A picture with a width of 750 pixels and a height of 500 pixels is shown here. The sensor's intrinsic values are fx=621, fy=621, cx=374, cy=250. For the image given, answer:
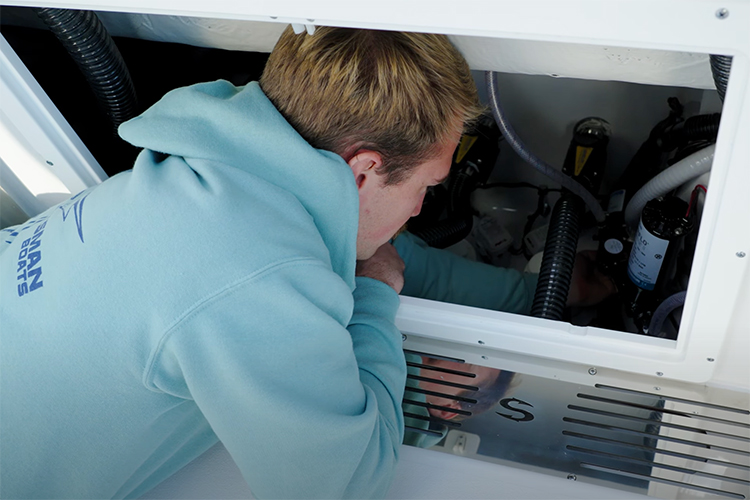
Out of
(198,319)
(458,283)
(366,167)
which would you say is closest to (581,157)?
(458,283)

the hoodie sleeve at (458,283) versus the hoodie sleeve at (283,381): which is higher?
the hoodie sleeve at (283,381)

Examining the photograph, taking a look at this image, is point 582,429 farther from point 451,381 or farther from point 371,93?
point 371,93

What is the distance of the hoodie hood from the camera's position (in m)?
0.81

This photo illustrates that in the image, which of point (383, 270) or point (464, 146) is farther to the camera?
point (464, 146)

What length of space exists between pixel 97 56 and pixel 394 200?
1.85 feet

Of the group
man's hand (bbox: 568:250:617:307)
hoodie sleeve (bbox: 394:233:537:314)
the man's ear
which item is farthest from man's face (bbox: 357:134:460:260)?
man's hand (bbox: 568:250:617:307)

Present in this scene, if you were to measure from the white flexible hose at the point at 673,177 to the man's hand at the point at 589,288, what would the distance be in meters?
0.15

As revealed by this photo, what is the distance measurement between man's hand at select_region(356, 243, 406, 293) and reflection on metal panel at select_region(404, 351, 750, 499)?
5.0 inches

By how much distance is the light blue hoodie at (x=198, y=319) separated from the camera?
29.2 inches

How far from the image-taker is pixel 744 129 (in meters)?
0.66

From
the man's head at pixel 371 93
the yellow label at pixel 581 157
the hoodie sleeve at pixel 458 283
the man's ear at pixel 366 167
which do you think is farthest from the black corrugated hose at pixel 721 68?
the yellow label at pixel 581 157

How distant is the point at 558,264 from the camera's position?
1223mm

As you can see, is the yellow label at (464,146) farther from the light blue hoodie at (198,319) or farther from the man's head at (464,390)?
the light blue hoodie at (198,319)

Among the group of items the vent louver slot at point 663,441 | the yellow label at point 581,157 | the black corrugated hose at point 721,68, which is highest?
the black corrugated hose at point 721,68
